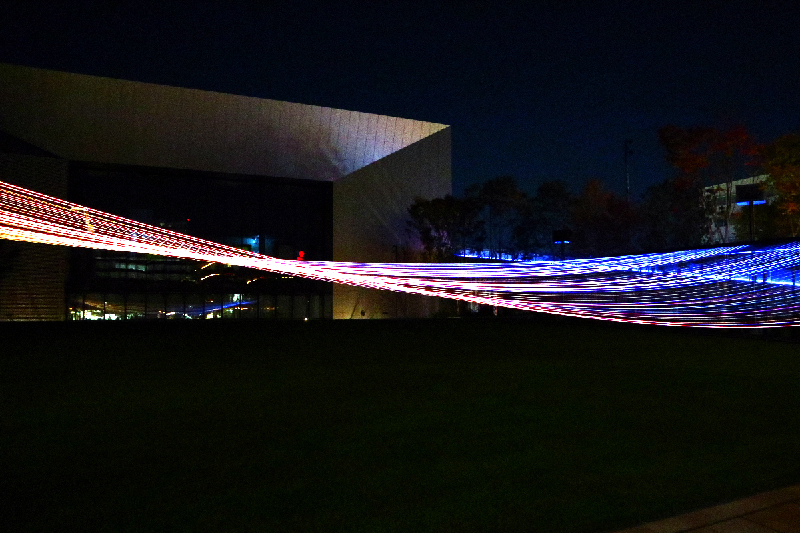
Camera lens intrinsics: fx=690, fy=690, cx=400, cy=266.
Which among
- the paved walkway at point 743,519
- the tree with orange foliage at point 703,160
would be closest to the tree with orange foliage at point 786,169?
the tree with orange foliage at point 703,160

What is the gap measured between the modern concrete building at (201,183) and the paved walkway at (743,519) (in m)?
24.5

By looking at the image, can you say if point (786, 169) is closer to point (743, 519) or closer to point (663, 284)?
point (663, 284)

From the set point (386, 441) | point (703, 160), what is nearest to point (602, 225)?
point (703, 160)

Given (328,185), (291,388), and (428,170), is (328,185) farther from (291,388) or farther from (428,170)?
(291,388)

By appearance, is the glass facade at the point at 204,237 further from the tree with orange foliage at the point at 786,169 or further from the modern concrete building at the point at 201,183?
the tree with orange foliage at the point at 786,169

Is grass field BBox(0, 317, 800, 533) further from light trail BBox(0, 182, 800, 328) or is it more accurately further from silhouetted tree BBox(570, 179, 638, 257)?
silhouetted tree BBox(570, 179, 638, 257)

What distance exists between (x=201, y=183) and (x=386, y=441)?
26431 millimetres

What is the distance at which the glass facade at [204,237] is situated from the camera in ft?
91.8

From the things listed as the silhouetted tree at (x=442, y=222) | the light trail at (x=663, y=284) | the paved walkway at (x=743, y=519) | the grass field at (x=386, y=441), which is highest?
the silhouetted tree at (x=442, y=222)

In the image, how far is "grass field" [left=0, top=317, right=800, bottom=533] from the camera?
4375mm

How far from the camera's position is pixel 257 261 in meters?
11.2

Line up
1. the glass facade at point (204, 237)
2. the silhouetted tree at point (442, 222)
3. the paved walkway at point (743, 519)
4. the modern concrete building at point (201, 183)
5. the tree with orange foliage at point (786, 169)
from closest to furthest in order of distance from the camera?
1. the paved walkway at point (743, 519)
2. the tree with orange foliage at point (786, 169)
3. the modern concrete building at point (201, 183)
4. the glass facade at point (204, 237)
5. the silhouetted tree at point (442, 222)

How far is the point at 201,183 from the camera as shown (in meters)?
30.5

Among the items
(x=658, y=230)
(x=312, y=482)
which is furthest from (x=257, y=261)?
(x=658, y=230)
